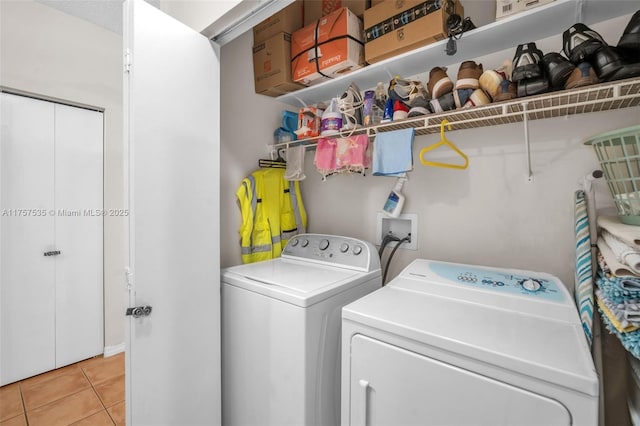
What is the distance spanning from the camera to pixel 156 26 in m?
1.23

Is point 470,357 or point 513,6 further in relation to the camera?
point 513,6

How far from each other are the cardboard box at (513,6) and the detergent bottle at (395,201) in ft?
3.03

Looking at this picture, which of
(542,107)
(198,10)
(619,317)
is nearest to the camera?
(619,317)

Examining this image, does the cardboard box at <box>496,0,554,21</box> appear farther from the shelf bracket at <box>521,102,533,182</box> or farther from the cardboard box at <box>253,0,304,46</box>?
the cardboard box at <box>253,0,304,46</box>

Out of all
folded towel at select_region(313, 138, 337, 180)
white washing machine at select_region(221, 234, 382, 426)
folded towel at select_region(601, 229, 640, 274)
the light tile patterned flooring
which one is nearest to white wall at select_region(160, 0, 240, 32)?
folded towel at select_region(313, 138, 337, 180)

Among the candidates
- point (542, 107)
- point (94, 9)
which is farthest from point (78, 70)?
point (542, 107)

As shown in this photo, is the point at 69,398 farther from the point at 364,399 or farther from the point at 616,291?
the point at 616,291

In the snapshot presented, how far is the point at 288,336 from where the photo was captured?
1.31 metres

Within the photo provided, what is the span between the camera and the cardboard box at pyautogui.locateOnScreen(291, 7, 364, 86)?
171 cm

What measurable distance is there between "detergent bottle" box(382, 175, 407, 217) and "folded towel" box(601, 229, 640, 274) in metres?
0.99

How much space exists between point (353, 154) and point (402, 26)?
0.73 metres

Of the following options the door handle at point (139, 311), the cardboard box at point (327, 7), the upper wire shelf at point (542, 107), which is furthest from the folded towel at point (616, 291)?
the cardboard box at point (327, 7)

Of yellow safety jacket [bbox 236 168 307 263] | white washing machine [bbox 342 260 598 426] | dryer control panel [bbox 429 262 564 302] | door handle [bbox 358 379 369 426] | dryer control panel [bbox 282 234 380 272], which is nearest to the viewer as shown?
white washing machine [bbox 342 260 598 426]

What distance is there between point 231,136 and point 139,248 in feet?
3.28
